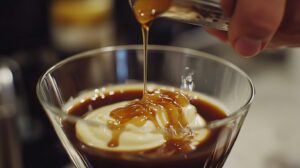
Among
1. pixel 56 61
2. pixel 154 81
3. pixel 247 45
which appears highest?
pixel 247 45

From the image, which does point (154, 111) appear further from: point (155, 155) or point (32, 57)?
point (32, 57)

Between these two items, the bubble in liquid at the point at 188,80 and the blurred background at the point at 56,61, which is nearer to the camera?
the bubble in liquid at the point at 188,80

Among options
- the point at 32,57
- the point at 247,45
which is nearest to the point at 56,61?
the point at 32,57

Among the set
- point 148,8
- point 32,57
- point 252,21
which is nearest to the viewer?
point 252,21

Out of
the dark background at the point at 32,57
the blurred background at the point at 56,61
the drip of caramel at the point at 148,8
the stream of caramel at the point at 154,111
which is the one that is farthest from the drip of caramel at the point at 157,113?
the dark background at the point at 32,57

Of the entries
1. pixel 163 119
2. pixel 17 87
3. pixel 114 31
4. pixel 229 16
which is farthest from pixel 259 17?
pixel 114 31

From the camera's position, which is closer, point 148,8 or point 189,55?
point 148,8

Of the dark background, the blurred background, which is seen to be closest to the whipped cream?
the blurred background

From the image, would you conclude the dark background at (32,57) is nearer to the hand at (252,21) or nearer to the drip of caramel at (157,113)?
the drip of caramel at (157,113)
